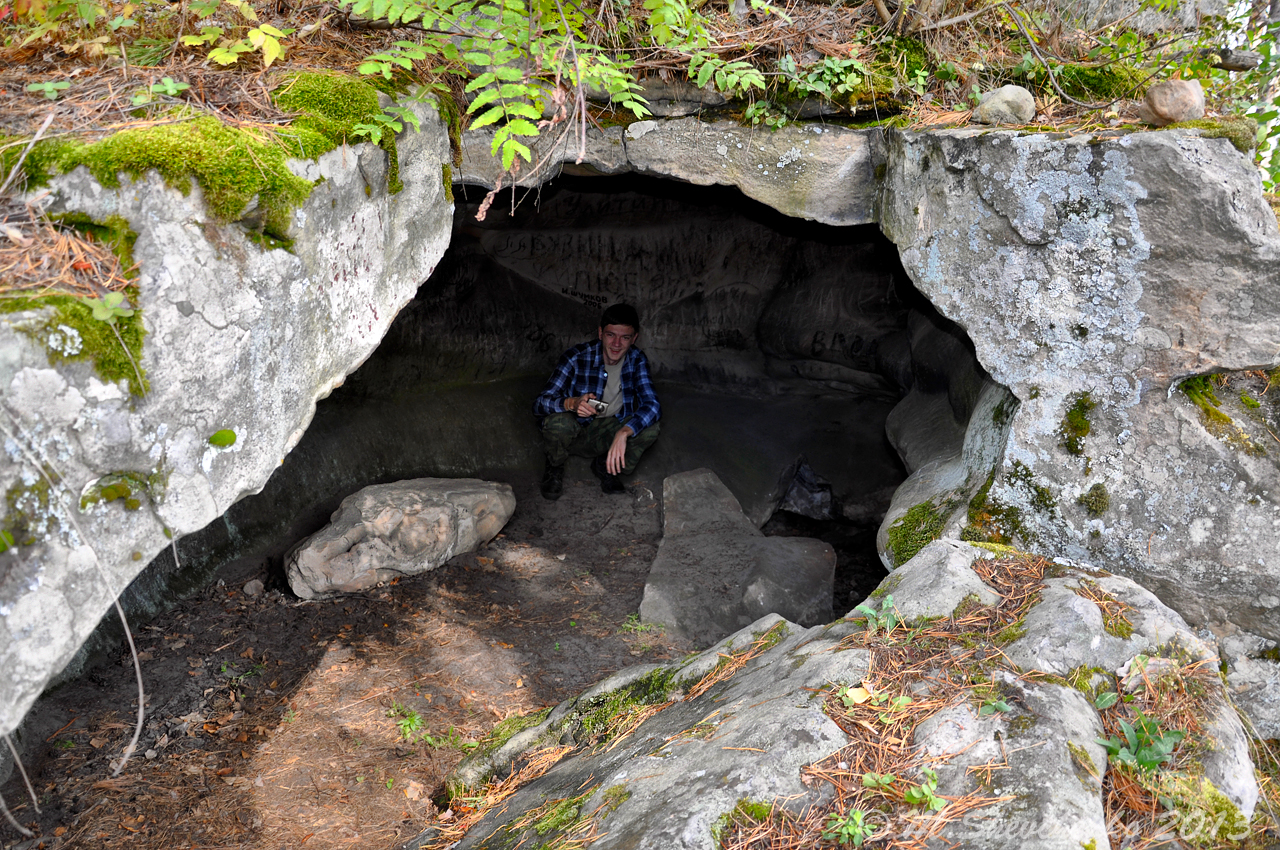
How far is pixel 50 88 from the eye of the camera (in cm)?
243

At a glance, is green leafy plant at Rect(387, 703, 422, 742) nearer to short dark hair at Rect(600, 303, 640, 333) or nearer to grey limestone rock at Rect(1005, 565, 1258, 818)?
grey limestone rock at Rect(1005, 565, 1258, 818)

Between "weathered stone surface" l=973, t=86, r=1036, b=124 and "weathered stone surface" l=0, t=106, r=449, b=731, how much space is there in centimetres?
241

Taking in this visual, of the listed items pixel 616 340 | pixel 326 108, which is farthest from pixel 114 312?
pixel 616 340

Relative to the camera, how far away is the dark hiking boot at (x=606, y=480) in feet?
20.0

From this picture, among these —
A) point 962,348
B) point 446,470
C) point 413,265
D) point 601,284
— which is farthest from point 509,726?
point 601,284

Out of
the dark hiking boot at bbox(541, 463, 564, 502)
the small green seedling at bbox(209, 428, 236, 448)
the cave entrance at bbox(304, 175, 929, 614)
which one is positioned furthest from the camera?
the dark hiking boot at bbox(541, 463, 564, 502)

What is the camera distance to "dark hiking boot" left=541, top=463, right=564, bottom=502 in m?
5.98

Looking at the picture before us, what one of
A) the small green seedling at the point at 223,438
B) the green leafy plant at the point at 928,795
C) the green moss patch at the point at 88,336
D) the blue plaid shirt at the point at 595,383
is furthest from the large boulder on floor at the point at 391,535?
the green leafy plant at the point at 928,795

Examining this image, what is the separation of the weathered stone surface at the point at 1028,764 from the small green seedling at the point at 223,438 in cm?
218

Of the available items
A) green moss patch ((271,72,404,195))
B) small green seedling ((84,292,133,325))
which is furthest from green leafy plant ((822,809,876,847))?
green moss patch ((271,72,404,195))

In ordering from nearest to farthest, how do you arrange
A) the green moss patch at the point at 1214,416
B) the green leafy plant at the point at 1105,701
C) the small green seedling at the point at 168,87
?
1. the green leafy plant at the point at 1105,701
2. the small green seedling at the point at 168,87
3. the green moss patch at the point at 1214,416

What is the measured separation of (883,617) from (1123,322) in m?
1.53

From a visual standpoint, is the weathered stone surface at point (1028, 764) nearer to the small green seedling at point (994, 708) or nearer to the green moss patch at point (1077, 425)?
the small green seedling at point (994, 708)

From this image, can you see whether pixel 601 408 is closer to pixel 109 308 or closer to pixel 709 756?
pixel 709 756
